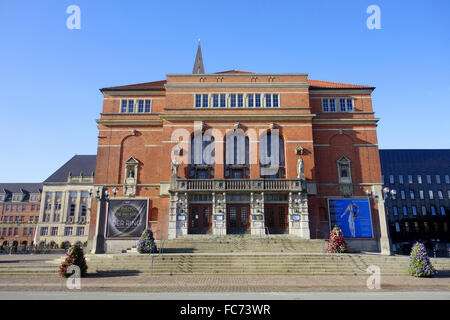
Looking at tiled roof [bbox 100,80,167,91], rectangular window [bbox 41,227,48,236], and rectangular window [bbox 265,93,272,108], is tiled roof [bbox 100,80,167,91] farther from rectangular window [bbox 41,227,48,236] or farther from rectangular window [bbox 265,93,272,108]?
rectangular window [bbox 41,227,48,236]

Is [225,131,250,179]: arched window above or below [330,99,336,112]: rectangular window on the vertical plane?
below

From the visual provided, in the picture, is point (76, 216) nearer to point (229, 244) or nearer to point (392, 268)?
point (229, 244)

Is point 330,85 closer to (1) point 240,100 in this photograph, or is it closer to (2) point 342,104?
(2) point 342,104

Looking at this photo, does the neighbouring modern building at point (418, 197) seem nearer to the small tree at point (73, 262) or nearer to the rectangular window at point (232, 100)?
the rectangular window at point (232, 100)

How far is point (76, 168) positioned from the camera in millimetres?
80250

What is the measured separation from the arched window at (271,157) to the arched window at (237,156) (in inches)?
64.8

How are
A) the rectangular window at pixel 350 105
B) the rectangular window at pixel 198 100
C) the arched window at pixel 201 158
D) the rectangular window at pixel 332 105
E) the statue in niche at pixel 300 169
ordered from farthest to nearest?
the rectangular window at pixel 332 105
the rectangular window at pixel 350 105
the rectangular window at pixel 198 100
the arched window at pixel 201 158
the statue in niche at pixel 300 169

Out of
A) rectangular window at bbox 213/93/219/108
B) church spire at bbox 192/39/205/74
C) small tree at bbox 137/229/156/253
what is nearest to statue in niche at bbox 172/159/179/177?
rectangular window at bbox 213/93/219/108

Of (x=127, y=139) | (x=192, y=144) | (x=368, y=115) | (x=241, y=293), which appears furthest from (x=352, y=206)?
(x=127, y=139)

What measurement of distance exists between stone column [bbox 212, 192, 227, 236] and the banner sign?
8188 millimetres

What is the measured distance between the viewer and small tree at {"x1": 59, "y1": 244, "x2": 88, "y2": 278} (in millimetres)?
17422

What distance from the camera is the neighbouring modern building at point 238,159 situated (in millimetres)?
31578

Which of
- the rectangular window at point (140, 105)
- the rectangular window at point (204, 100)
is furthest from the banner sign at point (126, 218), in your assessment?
the rectangular window at point (204, 100)
